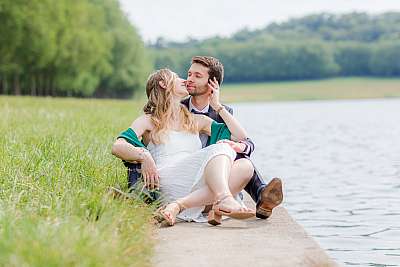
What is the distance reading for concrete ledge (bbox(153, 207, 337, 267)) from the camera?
5.71m

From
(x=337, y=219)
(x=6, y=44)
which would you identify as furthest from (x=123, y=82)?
(x=337, y=219)

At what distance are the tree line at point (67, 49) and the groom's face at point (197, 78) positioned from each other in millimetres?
40887

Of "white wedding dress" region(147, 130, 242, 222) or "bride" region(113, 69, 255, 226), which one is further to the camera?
"white wedding dress" region(147, 130, 242, 222)

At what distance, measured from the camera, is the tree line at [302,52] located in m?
137

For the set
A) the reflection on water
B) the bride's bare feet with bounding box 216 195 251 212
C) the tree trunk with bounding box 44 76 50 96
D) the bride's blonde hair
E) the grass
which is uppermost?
the bride's blonde hair

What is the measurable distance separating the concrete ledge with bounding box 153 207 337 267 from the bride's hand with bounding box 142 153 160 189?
0.46 m

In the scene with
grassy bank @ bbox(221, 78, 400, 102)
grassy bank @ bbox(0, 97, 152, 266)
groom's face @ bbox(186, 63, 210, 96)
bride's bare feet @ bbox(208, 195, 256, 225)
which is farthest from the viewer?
grassy bank @ bbox(221, 78, 400, 102)

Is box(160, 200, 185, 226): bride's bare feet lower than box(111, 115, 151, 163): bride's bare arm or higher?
lower

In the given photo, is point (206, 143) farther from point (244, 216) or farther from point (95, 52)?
point (95, 52)

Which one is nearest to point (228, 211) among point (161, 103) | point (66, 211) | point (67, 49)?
point (161, 103)

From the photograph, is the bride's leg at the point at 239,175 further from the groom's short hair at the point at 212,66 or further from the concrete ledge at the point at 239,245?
the groom's short hair at the point at 212,66

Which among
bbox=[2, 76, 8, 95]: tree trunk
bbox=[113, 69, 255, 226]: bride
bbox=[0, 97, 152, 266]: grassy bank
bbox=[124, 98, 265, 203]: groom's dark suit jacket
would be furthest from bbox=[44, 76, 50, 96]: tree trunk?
bbox=[124, 98, 265, 203]: groom's dark suit jacket

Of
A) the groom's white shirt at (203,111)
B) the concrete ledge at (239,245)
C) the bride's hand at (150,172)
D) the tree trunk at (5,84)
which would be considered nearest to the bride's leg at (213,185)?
the concrete ledge at (239,245)

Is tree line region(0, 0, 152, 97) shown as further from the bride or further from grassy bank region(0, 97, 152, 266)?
the bride
